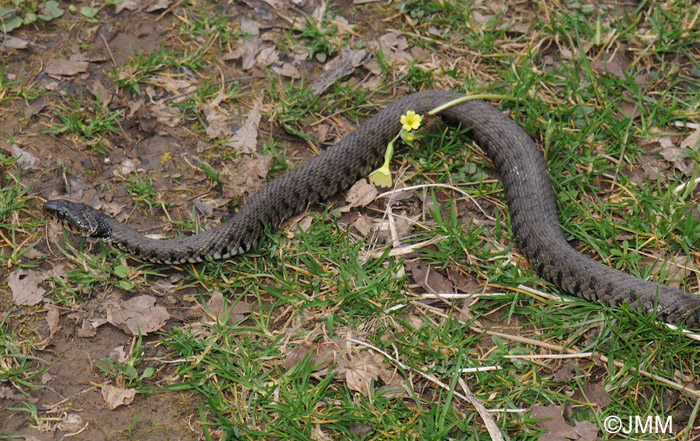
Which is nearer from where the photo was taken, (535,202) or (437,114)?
(535,202)

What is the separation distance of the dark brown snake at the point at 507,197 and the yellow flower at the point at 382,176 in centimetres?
37

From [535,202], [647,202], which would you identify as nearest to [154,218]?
[535,202]

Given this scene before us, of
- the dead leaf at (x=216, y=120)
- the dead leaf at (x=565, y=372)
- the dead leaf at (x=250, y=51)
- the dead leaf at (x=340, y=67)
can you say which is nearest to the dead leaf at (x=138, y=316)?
the dead leaf at (x=216, y=120)

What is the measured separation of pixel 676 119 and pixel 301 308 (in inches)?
168

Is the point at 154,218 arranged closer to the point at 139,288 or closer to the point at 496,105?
the point at 139,288

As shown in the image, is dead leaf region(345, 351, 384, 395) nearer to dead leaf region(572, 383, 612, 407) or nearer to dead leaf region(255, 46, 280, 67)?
dead leaf region(572, 383, 612, 407)

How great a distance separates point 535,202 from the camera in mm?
6070

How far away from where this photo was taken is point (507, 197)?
20.7 feet

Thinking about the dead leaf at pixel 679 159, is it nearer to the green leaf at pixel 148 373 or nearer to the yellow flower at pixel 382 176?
the yellow flower at pixel 382 176

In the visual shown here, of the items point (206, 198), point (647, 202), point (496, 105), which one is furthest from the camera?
point (496, 105)

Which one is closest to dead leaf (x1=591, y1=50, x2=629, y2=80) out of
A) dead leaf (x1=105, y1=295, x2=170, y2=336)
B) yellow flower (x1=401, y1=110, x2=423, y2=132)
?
yellow flower (x1=401, y1=110, x2=423, y2=132)

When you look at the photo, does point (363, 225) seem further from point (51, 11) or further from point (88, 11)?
point (51, 11)

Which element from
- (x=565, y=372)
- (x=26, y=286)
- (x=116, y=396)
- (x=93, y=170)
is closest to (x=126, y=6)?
(x=93, y=170)

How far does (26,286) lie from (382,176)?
129 inches
